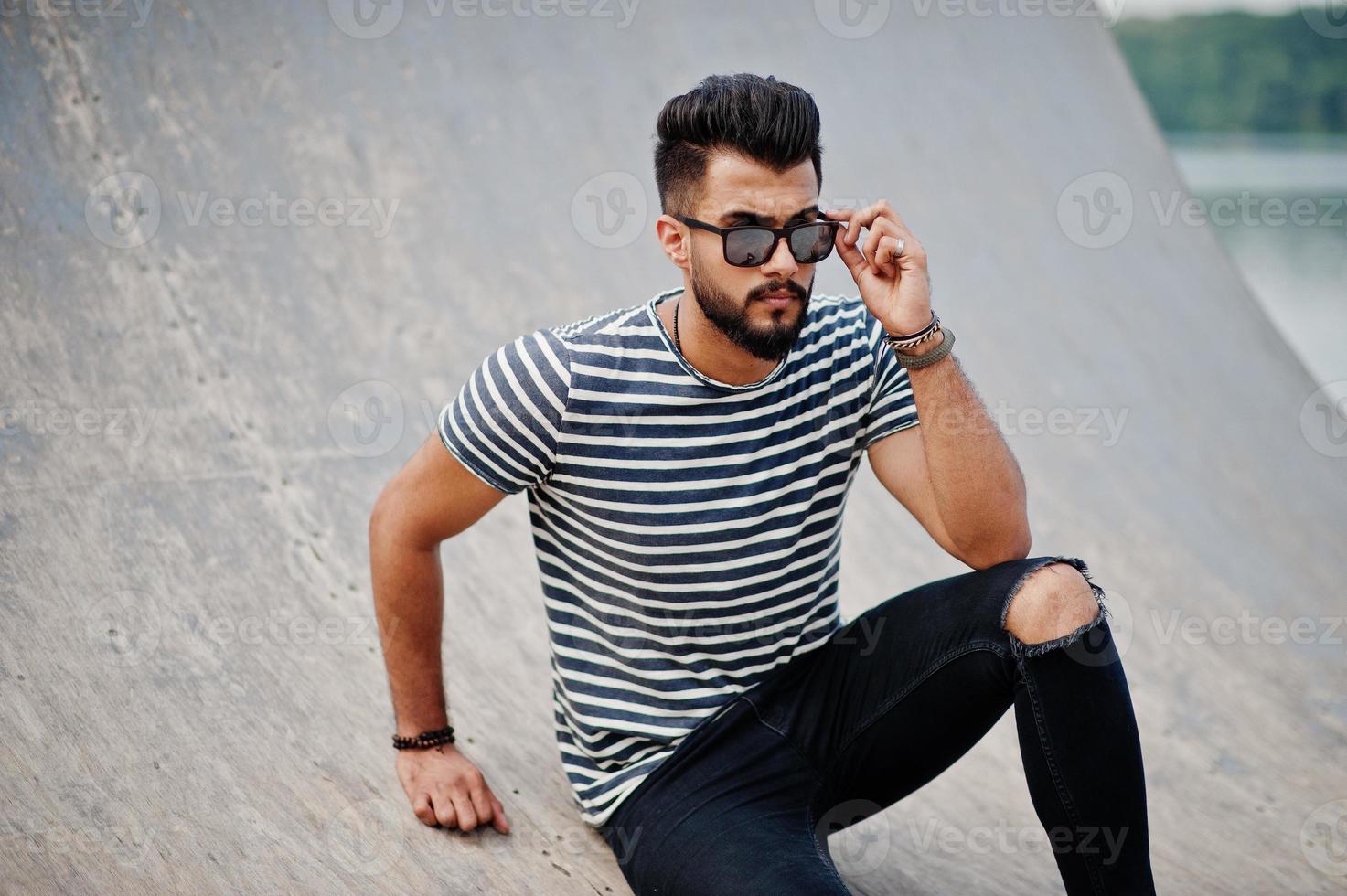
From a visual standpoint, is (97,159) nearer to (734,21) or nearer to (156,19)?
(156,19)

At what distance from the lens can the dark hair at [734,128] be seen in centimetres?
203

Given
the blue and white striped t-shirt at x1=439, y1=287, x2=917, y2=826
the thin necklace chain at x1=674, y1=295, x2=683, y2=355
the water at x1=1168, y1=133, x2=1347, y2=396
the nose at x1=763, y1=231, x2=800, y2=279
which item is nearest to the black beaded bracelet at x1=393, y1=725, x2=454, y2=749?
the blue and white striped t-shirt at x1=439, y1=287, x2=917, y2=826

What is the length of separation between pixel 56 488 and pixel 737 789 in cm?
183

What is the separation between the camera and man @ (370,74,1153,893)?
1.99m

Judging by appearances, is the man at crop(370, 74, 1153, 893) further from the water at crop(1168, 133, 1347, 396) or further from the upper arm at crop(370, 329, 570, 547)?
the water at crop(1168, 133, 1347, 396)

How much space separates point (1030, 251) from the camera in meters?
5.21

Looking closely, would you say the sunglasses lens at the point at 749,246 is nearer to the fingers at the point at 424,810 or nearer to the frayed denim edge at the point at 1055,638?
the frayed denim edge at the point at 1055,638

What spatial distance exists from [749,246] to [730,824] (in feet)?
3.36

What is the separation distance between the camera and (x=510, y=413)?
1.98 metres

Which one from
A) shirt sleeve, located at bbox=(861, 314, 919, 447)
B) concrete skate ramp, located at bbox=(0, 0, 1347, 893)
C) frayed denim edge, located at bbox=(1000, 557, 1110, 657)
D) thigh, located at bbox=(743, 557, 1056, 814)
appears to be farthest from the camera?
concrete skate ramp, located at bbox=(0, 0, 1347, 893)

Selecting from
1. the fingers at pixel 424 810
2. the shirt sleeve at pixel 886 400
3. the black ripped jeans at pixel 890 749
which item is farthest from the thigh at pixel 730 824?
the shirt sleeve at pixel 886 400

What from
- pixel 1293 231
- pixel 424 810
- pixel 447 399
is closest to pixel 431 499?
pixel 424 810

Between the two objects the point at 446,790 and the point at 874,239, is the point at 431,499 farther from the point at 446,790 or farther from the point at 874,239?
the point at 874,239

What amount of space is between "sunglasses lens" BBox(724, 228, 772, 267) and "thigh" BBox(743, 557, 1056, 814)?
2.29 ft
